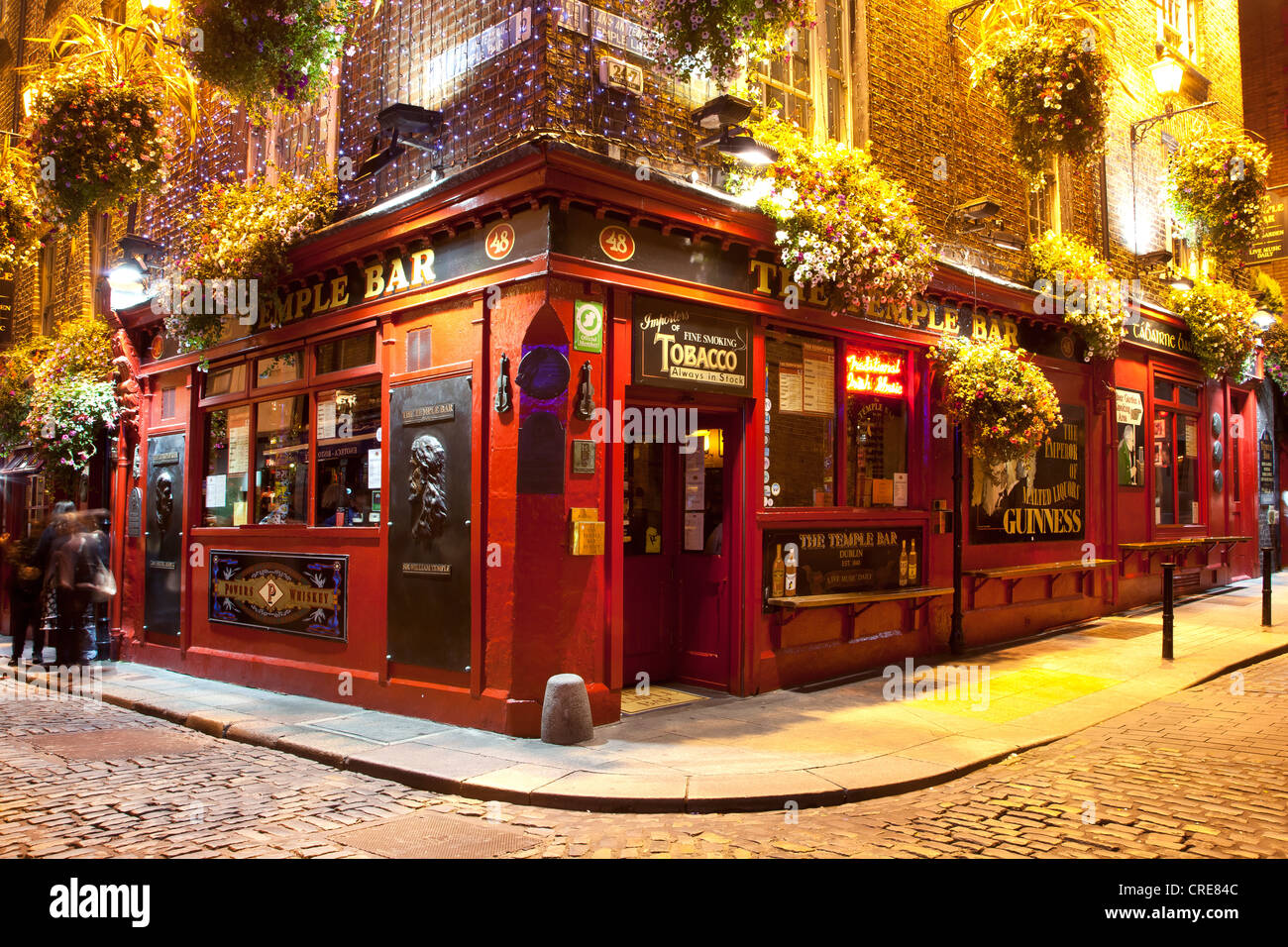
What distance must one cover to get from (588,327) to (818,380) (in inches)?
127

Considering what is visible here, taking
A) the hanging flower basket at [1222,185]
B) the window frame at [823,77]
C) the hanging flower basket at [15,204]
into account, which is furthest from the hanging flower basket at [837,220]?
the hanging flower basket at [1222,185]

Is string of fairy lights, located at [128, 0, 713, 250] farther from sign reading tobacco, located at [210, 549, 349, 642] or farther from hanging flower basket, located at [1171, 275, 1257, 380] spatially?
hanging flower basket, located at [1171, 275, 1257, 380]

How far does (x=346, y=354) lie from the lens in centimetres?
977

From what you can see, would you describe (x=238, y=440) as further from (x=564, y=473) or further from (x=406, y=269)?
(x=564, y=473)

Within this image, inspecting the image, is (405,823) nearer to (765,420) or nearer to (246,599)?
(765,420)

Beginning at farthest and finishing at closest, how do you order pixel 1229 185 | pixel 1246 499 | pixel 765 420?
pixel 1246 499 < pixel 1229 185 < pixel 765 420

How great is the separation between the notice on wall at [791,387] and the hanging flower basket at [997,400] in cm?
213

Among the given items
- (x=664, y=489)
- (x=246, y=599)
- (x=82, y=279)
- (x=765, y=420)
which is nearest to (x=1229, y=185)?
(x=765, y=420)

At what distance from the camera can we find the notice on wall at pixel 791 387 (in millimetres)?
9625

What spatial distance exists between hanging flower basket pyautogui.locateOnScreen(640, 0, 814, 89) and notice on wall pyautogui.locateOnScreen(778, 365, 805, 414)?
9.69ft

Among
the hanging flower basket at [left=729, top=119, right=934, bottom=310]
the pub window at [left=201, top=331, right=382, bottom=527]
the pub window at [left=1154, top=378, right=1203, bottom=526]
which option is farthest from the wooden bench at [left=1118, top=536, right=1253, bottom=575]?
the pub window at [left=201, top=331, right=382, bottom=527]

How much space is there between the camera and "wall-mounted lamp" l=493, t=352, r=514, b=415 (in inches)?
306

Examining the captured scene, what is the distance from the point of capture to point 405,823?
5582 mm

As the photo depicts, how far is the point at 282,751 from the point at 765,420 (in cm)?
537
